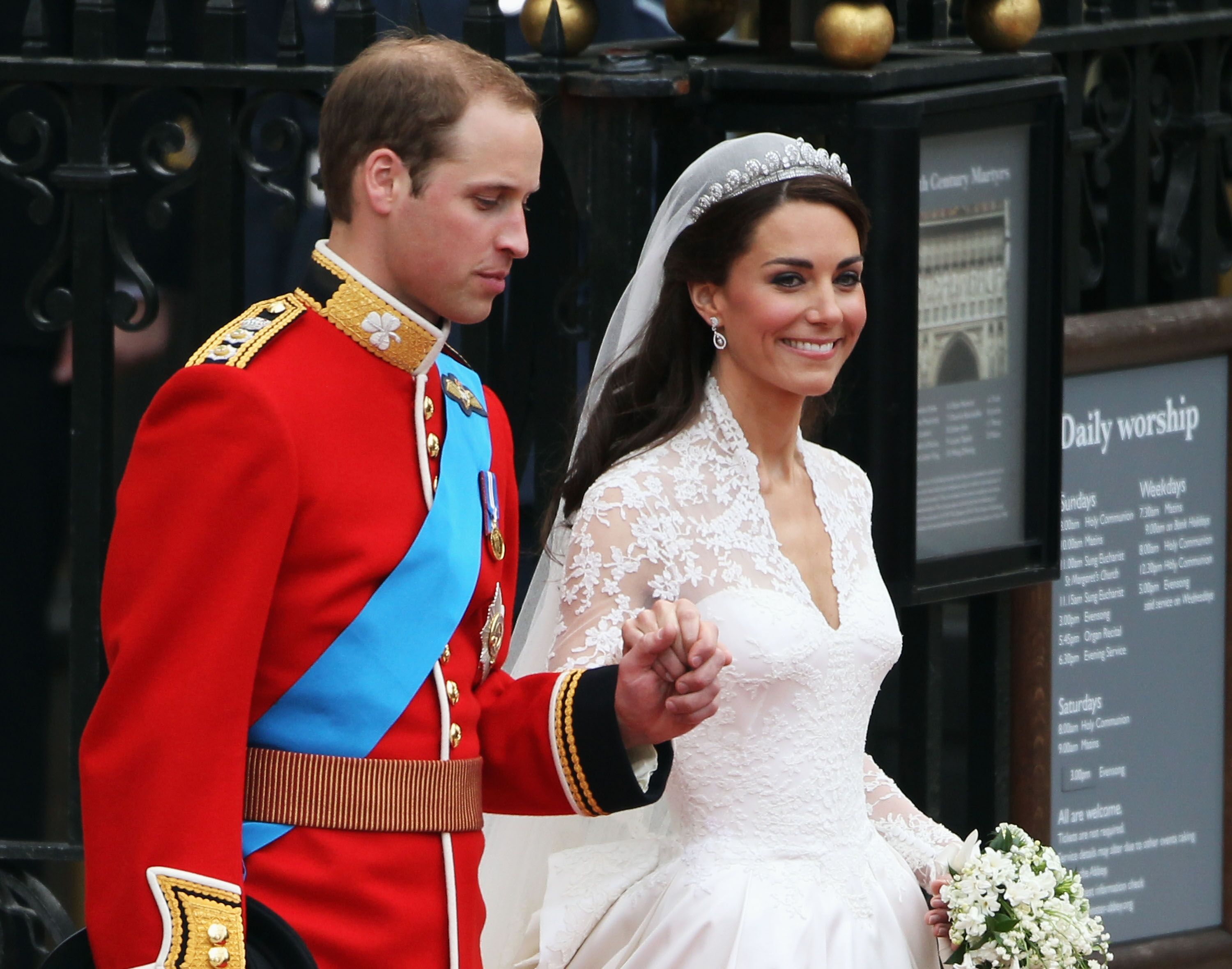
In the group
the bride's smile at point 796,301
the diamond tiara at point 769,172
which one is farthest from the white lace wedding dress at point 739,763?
the diamond tiara at point 769,172

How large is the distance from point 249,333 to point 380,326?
0.16 m

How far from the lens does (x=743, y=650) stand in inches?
122

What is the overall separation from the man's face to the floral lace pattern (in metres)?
0.81

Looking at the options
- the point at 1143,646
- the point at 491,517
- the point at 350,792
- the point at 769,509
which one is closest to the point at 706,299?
the point at 769,509

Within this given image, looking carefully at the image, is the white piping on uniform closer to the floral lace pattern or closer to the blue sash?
the blue sash

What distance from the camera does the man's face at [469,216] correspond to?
233 centimetres

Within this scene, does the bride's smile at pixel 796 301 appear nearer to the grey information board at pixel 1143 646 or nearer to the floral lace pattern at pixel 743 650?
the floral lace pattern at pixel 743 650

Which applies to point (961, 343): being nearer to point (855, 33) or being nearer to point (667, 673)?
point (855, 33)

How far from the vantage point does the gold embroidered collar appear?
2.41m

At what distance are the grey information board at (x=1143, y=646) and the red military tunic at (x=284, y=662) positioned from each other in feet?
7.33

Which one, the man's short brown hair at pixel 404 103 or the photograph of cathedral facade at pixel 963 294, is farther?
the photograph of cathedral facade at pixel 963 294

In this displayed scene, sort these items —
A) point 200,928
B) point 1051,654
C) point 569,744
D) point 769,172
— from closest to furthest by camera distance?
point 200,928, point 569,744, point 769,172, point 1051,654

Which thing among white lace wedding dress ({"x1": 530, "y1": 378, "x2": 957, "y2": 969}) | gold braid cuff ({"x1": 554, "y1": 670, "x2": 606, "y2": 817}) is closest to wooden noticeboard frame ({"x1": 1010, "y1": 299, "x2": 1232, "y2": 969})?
white lace wedding dress ({"x1": 530, "y1": 378, "x2": 957, "y2": 969})

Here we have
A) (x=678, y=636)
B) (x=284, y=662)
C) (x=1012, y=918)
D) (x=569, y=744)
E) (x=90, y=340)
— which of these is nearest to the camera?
(x=284, y=662)
